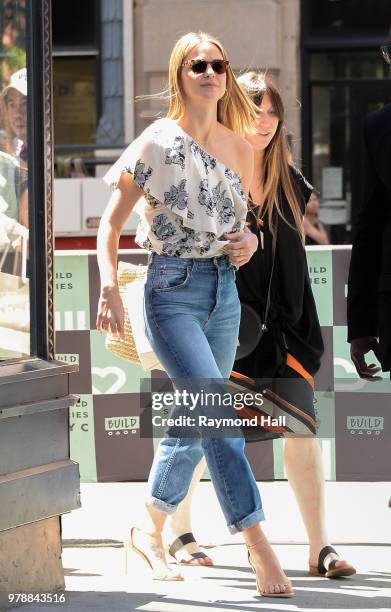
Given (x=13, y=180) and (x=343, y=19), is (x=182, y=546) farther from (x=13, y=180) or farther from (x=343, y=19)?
(x=343, y=19)

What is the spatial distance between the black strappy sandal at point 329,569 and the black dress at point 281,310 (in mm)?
509

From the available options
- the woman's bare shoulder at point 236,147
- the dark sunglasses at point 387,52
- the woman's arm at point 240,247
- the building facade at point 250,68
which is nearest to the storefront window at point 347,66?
the building facade at point 250,68

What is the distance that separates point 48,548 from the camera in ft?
14.5

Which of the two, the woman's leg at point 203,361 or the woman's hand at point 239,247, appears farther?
the woman's hand at point 239,247

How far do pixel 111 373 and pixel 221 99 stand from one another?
237cm

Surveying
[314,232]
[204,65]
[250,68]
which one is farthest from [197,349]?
[250,68]

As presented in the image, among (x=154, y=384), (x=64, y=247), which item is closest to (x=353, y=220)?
(x=64, y=247)

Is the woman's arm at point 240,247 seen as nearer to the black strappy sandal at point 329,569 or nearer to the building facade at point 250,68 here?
the black strappy sandal at point 329,569

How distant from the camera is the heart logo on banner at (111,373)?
671 centimetres

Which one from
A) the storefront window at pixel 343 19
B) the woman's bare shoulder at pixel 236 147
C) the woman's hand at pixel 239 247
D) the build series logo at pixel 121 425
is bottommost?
the build series logo at pixel 121 425

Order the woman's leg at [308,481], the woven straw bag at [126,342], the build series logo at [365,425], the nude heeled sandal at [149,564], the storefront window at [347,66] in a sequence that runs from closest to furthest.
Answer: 1. the nude heeled sandal at [149,564]
2. the woman's leg at [308,481]
3. the woven straw bag at [126,342]
4. the build series logo at [365,425]
5. the storefront window at [347,66]

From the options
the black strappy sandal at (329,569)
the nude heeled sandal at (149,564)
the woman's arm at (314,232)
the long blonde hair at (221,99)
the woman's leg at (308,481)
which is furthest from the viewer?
the woman's arm at (314,232)

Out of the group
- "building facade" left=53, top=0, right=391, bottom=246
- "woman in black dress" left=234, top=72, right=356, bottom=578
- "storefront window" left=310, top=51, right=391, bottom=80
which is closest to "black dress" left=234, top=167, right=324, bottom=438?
"woman in black dress" left=234, top=72, right=356, bottom=578

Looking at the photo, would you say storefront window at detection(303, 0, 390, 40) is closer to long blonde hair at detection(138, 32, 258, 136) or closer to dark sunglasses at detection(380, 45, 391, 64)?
long blonde hair at detection(138, 32, 258, 136)
